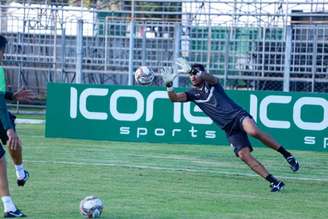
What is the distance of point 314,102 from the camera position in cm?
1852

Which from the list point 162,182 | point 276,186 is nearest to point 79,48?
point 162,182

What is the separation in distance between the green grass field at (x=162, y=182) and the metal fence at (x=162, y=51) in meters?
8.02

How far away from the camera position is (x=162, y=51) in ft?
92.2

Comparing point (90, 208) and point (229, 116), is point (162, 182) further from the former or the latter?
point (90, 208)

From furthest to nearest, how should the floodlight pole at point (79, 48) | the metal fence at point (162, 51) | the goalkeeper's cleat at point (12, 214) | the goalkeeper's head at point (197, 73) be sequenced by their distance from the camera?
the metal fence at point (162, 51) < the floodlight pole at point (79, 48) < the goalkeeper's head at point (197, 73) < the goalkeeper's cleat at point (12, 214)

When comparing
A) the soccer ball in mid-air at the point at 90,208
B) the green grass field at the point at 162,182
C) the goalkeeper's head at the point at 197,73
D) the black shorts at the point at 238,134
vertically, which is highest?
Result: the goalkeeper's head at the point at 197,73

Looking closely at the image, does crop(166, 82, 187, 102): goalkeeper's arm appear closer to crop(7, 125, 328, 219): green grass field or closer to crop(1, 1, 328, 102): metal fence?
crop(7, 125, 328, 219): green grass field

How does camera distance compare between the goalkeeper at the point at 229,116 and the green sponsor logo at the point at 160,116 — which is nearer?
the goalkeeper at the point at 229,116

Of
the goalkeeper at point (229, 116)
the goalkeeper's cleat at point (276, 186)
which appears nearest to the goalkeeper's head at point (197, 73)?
the goalkeeper at point (229, 116)

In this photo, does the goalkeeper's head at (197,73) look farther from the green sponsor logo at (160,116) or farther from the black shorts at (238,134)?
the green sponsor logo at (160,116)

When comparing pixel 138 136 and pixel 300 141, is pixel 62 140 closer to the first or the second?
pixel 138 136

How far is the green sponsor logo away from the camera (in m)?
18.6

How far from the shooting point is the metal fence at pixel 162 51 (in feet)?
87.0

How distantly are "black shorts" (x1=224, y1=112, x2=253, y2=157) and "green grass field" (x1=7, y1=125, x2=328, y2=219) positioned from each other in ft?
1.88
